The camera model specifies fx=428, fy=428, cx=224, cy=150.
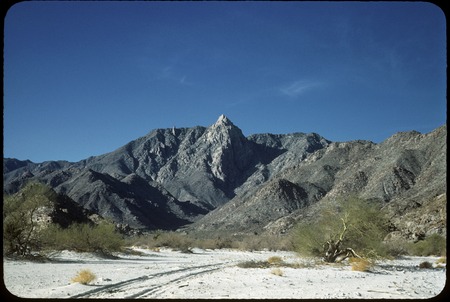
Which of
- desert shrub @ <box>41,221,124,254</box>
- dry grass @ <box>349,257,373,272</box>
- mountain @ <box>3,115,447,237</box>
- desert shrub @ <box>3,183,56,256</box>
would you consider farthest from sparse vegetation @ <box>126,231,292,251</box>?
dry grass @ <box>349,257,373,272</box>

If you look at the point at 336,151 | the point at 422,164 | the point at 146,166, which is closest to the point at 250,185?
the point at 146,166

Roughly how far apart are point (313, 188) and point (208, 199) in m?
66.4

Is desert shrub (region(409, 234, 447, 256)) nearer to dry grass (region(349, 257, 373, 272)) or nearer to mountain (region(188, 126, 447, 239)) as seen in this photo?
mountain (region(188, 126, 447, 239))

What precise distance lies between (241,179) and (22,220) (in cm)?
14680

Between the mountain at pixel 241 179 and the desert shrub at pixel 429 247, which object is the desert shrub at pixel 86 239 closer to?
the mountain at pixel 241 179

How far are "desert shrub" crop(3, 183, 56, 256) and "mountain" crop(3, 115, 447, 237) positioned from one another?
4438mm

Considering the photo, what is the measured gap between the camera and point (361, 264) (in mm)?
18266

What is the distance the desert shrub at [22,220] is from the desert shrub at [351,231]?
14458 mm

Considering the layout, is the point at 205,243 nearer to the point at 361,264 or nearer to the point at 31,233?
the point at 31,233

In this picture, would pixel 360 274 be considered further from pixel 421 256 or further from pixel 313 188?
pixel 313 188

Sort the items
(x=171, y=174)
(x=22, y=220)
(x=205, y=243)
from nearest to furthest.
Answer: (x=22, y=220), (x=205, y=243), (x=171, y=174)

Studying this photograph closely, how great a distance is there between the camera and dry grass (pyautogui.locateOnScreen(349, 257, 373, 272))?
58.8 feet

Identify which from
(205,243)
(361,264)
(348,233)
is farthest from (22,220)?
(205,243)

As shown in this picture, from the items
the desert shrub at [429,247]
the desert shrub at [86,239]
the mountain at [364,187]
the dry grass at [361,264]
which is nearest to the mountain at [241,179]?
the mountain at [364,187]
